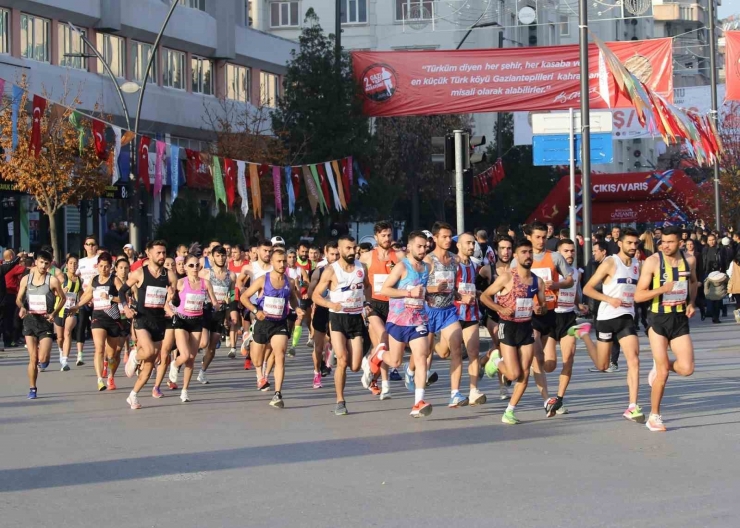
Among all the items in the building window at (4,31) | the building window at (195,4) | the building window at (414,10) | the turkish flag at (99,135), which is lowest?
the turkish flag at (99,135)

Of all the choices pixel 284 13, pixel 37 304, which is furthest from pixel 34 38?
pixel 284 13

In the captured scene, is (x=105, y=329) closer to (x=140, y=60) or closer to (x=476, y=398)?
(x=476, y=398)

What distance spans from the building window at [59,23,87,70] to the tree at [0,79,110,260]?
200 inches

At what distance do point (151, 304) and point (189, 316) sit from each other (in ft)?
1.40

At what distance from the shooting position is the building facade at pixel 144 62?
33500 mm

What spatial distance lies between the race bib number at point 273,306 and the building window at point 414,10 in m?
54.5

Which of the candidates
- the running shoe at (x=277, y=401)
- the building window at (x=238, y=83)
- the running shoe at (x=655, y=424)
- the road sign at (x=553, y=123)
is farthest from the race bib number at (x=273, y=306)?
the building window at (x=238, y=83)

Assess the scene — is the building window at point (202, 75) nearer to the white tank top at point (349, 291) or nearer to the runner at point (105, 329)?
the runner at point (105, 329)

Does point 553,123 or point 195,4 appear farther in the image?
point 195,4

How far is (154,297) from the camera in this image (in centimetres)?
1366

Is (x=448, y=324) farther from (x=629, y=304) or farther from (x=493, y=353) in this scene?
(x=629, y=304)

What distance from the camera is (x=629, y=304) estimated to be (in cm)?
Result: 1159

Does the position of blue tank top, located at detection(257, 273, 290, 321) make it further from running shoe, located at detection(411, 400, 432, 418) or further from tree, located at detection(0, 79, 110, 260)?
tree, located at detection(0, 79, 110, 260)

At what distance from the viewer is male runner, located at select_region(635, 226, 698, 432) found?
34.9ft
